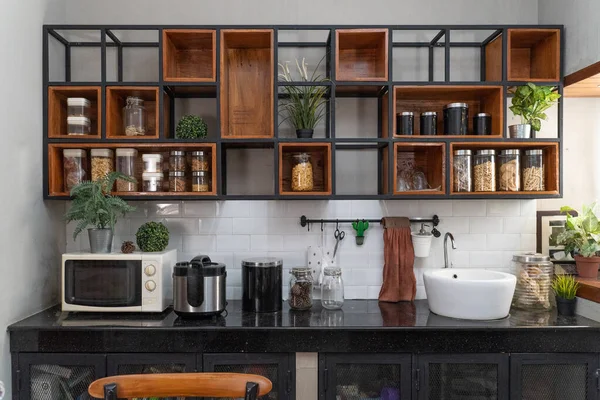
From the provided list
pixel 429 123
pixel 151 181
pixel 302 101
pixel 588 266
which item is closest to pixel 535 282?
pixel 588 266

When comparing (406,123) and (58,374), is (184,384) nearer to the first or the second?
(58,374)

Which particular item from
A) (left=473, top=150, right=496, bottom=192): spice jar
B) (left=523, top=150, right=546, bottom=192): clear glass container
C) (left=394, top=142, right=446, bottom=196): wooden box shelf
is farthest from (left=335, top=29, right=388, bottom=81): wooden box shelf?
(left=523, top=150, right=546, bottom=192): clear glass container

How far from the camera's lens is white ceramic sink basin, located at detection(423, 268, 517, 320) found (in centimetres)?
216

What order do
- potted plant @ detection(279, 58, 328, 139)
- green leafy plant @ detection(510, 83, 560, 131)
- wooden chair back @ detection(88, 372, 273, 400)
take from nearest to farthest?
wooden chair back @ detection(88, 372, 273, 400) < green leafy plant @ detection(510, 83, 560, 131) < potted plant @ detection(279, 58, 328, 139)

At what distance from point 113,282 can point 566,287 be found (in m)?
2.29

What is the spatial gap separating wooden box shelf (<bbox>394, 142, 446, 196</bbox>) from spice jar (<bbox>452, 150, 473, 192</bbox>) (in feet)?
0.27

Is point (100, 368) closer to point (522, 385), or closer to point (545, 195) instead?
point (522, 385)

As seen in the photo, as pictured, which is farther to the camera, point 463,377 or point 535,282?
point 535,282

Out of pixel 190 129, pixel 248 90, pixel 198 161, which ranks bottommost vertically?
pixel 198 161

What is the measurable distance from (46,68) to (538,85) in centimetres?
261

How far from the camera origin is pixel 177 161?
8.01 feet

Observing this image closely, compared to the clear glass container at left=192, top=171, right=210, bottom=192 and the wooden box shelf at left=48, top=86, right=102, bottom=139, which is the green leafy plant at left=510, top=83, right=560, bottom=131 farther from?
the wooden box shelf at left=48, top=86, right=102, bottom=139

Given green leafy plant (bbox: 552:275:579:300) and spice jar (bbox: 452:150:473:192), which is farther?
spice jar (bbox: 452:150:473:192)

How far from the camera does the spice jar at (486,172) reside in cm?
240
